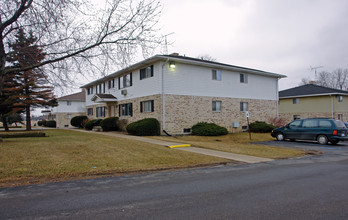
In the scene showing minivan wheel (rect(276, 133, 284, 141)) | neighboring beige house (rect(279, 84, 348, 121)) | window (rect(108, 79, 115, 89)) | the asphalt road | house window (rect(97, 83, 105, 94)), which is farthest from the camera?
neighboring beige house (rect(279, 84, 348, 121))

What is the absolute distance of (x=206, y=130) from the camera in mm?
19844

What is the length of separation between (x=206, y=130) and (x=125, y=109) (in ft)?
28.1

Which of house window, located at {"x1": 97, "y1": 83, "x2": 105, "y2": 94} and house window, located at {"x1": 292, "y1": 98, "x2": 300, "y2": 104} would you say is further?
house window, located at {"x1": 292, "y1": 98, "x2": 300, "y2": 104}

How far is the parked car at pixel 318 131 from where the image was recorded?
1570cm

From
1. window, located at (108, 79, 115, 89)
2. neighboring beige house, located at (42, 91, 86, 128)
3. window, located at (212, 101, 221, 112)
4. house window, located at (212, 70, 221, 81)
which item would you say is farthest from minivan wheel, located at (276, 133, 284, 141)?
neighboring beige house, located at (42, 91, 86, 128)

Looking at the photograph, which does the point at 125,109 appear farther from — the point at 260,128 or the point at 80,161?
the point at 80,161

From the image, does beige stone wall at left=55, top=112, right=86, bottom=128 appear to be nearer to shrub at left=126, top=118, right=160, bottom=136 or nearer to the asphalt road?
shrub at left=126, top=118, right=160, bottom=136

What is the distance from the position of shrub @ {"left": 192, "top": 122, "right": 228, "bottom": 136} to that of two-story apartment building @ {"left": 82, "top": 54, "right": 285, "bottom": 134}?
0.60 m

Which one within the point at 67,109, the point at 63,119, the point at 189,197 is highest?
the point at 67,109

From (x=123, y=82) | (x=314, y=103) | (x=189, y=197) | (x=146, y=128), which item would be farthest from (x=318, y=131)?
(x=314, y=103)

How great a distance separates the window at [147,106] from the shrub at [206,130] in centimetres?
376

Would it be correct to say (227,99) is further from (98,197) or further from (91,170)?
(98,197)

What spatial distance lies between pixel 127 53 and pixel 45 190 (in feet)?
22.5

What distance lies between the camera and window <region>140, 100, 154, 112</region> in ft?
66.1
